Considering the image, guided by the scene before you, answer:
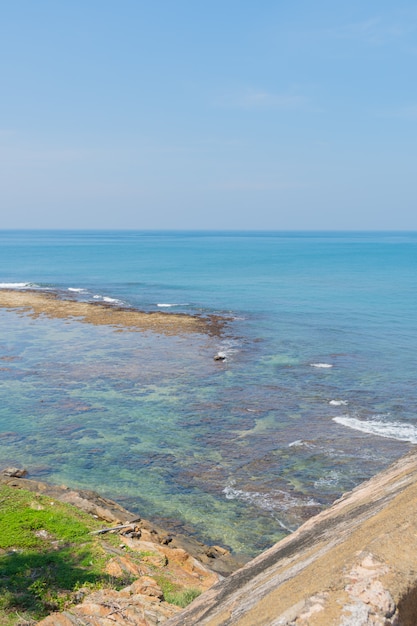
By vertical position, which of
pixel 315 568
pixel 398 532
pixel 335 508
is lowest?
pixel 335 508

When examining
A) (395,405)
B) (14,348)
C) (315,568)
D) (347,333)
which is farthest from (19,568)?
(347,333)

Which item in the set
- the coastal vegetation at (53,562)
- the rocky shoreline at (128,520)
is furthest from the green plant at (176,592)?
the rocky shoreline at (128,520)

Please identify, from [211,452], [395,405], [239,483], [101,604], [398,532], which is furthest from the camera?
[395,405]

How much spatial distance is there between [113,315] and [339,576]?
4703 centimetres

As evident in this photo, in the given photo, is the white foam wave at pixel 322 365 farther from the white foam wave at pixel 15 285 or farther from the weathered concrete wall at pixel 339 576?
the white foam wave at pixel 15 285

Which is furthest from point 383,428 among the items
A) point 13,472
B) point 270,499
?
point 13,472

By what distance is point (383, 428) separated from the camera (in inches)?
939

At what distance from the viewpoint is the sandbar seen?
45375 millimetres

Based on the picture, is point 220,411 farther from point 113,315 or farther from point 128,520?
point 113,315

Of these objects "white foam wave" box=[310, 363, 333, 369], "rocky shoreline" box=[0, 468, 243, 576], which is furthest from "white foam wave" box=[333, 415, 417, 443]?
"rocky shoreline" box=[0, 468, 243, 576]

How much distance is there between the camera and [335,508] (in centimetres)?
780

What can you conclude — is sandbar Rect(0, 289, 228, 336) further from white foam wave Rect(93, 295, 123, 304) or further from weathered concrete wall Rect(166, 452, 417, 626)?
weathered concrete wall Rect(166, 452, 417, 626)

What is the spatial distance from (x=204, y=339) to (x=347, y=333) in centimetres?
1185

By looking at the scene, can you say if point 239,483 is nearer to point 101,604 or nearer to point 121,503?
point 121,503
